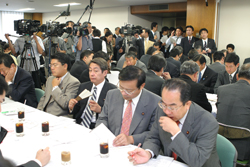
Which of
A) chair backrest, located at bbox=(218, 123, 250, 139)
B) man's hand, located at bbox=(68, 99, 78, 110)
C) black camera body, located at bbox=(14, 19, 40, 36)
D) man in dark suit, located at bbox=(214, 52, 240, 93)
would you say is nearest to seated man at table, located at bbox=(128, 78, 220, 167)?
chair backrest, located at bbox=(218, 123, 250, 139)

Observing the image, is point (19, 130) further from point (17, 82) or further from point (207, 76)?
point (207, 76)

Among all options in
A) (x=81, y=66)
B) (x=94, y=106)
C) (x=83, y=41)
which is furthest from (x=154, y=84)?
(x=83, y=41)

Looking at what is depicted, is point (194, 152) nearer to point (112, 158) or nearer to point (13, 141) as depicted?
point (112, 158)

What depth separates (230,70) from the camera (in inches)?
151

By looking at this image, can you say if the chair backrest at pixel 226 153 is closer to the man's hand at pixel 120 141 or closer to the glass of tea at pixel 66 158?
the man's hand at pixel 120 141

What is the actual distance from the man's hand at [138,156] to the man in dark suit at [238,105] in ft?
4.12

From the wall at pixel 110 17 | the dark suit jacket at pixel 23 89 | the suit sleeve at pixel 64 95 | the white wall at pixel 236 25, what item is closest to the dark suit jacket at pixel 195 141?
the suit sleeve at pixel 64 95

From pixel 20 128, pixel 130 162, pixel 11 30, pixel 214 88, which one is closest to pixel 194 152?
pixel 130 162

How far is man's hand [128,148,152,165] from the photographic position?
5.20ft

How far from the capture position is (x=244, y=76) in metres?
2.62

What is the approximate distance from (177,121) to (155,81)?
157cm

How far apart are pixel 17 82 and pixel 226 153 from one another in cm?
279

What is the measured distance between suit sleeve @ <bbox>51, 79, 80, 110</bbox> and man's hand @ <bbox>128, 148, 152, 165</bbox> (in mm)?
1533

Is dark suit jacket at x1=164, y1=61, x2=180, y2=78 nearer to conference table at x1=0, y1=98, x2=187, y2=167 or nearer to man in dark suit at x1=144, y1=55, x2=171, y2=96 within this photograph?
man in dark suit at x1=144, y1=55, x2=171, y2=96
